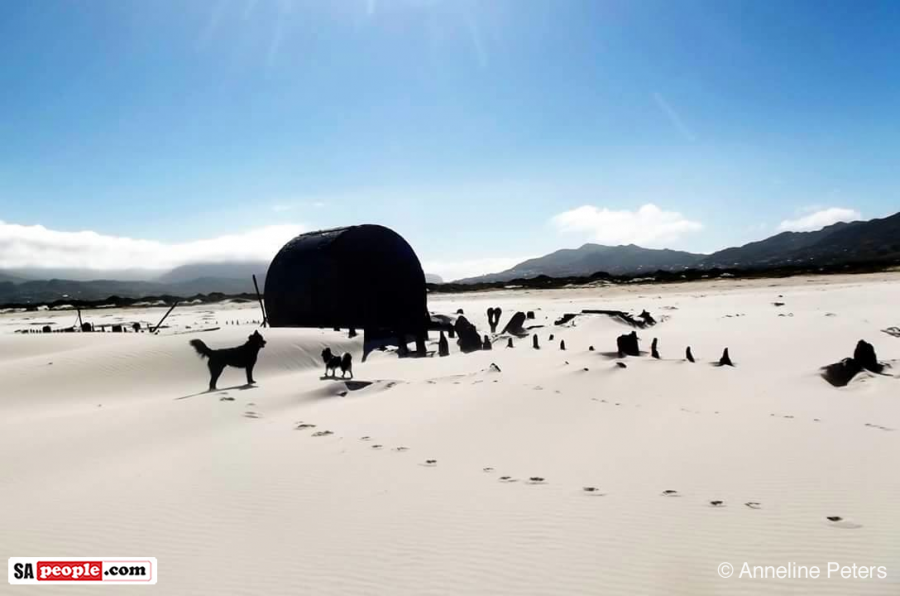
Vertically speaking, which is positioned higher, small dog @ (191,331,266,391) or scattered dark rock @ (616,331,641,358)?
small dog @ (191,331,266,391)

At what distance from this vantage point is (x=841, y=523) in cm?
419

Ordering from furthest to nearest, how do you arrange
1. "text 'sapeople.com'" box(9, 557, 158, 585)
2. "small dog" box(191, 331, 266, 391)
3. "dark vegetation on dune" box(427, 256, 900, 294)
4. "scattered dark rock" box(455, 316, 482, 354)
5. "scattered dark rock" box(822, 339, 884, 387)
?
1. "dark vegetation on dune" box(427, 256, 900, 294)
2. "scattered dark rock" box(455, 316, 482, 354)
3. "small dog" box(191, 331, 266, 391)
4. "scattered dark rock" box(822, 339, 884, 387)
5. "text 'sapeople.com'" box(9, 557, 158, 585)

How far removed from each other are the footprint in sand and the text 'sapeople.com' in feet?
17.3

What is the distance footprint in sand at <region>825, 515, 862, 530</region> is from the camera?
4121 mm

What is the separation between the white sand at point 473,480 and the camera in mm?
3676

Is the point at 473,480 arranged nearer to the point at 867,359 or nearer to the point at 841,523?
the point at 841,523

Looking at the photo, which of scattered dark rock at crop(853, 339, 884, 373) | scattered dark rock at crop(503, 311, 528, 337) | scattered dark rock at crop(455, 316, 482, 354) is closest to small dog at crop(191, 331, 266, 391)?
scattered dark rock at crop(455, 316, 482, 354)

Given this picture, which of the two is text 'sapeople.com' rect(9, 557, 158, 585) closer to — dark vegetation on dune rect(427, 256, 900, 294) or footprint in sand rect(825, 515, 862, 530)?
footprint in sand rect(825, 515, 862, 530)

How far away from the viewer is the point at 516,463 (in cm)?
595

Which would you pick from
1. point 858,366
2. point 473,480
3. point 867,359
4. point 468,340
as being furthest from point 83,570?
point 468,340

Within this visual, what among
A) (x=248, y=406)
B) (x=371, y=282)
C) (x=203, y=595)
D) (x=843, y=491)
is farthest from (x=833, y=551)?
(x=371, y=282)

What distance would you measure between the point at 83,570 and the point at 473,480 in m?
3.37

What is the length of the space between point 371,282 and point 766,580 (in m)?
18.6

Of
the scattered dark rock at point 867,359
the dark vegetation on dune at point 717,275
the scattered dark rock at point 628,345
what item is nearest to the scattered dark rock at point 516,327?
the scattered dark rock at point 628,345
